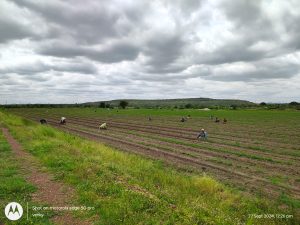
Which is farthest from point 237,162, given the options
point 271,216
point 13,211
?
point 13,211

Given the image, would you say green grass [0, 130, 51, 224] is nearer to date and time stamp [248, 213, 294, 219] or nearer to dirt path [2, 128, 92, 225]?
dirt path [2, 128, 92, 225]

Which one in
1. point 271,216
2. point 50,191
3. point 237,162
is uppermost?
point 50,191

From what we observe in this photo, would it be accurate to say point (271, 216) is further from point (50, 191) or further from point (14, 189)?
point (14, 189)

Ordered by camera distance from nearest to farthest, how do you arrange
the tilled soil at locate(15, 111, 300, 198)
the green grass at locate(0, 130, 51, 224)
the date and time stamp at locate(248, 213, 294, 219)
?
the green grass at locate(0, 130, 51, 224), the date and time stamp at locate(248, 213, 294, 219), the tilled soil at locate(15, 111, 300, 198)

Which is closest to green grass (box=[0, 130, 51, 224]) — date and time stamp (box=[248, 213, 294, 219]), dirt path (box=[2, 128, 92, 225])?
dirt path (box=[2, 128, 92, 225])

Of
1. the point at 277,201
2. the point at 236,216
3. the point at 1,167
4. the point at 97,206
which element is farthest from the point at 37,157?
the point at 277,201

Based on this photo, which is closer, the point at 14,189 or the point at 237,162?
the point at 14,189

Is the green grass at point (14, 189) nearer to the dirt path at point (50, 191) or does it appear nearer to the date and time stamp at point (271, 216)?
the dirt path at point (50, 191)

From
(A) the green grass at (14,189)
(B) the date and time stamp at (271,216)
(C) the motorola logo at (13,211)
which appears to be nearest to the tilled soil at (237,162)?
(B) the date and time stamp at (271,216)

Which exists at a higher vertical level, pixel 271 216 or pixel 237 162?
pixel 271 216

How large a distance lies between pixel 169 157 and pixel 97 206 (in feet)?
35.5

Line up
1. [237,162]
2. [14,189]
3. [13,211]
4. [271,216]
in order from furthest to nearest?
[237,162] < [14,189] < [271,216] < [13,211]

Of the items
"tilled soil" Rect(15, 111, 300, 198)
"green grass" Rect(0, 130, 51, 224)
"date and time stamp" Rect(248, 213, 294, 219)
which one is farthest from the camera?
"tilled soil" Rect(15, 111, 300, 198)

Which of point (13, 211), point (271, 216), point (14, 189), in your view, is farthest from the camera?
point (14, 189)
